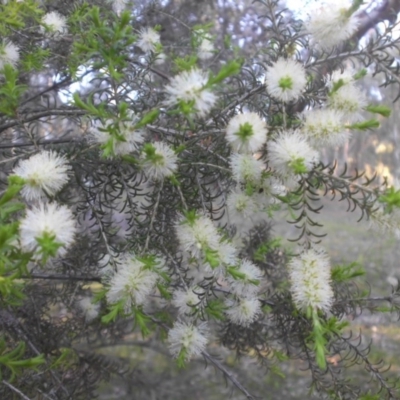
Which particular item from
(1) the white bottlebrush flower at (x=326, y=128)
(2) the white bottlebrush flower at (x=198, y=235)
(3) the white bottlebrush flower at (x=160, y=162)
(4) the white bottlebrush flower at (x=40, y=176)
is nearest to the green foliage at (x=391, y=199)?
(1) the white bottlebrush flower at (x=326, y=128)

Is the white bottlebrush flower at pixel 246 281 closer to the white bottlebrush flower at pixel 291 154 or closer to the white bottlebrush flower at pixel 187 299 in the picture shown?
the white bottlebrush flower at pixel 187 299

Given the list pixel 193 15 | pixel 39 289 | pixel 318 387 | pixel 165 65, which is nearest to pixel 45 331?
pixel 39 289

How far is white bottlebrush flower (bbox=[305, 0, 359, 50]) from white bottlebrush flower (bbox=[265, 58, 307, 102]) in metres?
0.16

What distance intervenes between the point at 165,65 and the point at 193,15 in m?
0.45

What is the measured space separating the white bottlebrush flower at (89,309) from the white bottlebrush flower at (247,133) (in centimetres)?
156

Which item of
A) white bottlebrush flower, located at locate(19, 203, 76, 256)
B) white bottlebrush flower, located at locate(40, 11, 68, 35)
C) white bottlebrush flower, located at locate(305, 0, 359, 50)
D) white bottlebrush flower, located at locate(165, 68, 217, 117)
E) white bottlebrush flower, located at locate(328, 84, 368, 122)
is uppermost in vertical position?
white bottlebrush flower, located at locate(40, 11, 68, 35)

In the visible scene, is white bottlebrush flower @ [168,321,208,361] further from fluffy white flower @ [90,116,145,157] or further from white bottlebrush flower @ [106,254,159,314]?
fluffy white flower @ [90,116,145,157]

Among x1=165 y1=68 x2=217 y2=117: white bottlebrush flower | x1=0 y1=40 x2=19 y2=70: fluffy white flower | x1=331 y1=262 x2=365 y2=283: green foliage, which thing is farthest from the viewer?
x1=0 y1=40 x2=19 y2=70: fluffy white flower

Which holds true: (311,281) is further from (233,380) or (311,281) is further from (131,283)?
(233,380)

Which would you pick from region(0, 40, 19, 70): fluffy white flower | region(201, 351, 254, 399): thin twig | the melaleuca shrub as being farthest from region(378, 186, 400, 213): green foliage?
region(0, 40, 19, 70): fluffy white flower

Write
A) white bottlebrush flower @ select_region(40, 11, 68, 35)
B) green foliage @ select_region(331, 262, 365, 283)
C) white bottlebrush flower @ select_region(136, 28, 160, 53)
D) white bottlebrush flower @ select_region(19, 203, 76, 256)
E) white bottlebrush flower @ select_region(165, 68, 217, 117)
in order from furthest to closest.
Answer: white bottlebrush flower @ select_region(136, 28, 160, 53) < white bottlebrush flower @ select_region(40, 11, 68, 35) < green foliage @ select_region(331, 262, 365, 283) < white bottlebrush flower @ select_region(165, 68, 217, 117) < white bottlebrush flower @ select_region(19, 203, 76, 256)

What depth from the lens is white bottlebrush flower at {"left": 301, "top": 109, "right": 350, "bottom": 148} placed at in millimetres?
1157

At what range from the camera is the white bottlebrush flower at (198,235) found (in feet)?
4.02

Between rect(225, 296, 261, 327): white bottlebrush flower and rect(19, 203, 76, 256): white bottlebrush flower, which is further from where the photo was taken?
rect(225, 296, 261, 327): white bottlebrush flower
